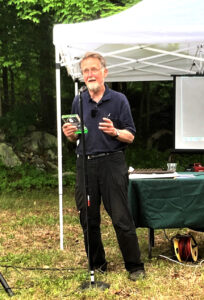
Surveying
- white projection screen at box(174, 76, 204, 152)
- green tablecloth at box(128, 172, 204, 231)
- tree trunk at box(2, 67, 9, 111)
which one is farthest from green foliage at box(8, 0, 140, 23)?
tree trunk at box(2, 67, 9, 111)

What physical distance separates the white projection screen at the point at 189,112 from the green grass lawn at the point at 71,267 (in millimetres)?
1258

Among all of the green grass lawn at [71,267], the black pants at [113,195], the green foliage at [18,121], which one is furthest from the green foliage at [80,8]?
the black pants at [113,195]

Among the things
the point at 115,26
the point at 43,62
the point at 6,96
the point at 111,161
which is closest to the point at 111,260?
the point at 111,161

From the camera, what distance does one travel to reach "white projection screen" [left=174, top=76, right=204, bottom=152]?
630 cm

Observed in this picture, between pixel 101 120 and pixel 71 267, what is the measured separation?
1.59m

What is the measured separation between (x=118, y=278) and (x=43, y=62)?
9.74m

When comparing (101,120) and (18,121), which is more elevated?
(101,120)

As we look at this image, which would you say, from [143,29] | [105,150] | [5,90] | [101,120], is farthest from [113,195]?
[5,90]

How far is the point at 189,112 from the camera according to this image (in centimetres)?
639

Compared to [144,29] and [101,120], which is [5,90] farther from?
[101,120]

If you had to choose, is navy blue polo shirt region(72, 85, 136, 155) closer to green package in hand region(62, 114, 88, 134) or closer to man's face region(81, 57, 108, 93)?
man's face region(81, 57, 108, 93)

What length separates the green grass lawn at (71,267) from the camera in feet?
11.6

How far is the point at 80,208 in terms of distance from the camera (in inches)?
150

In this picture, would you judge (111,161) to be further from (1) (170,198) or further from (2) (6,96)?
(2) (6,96)
